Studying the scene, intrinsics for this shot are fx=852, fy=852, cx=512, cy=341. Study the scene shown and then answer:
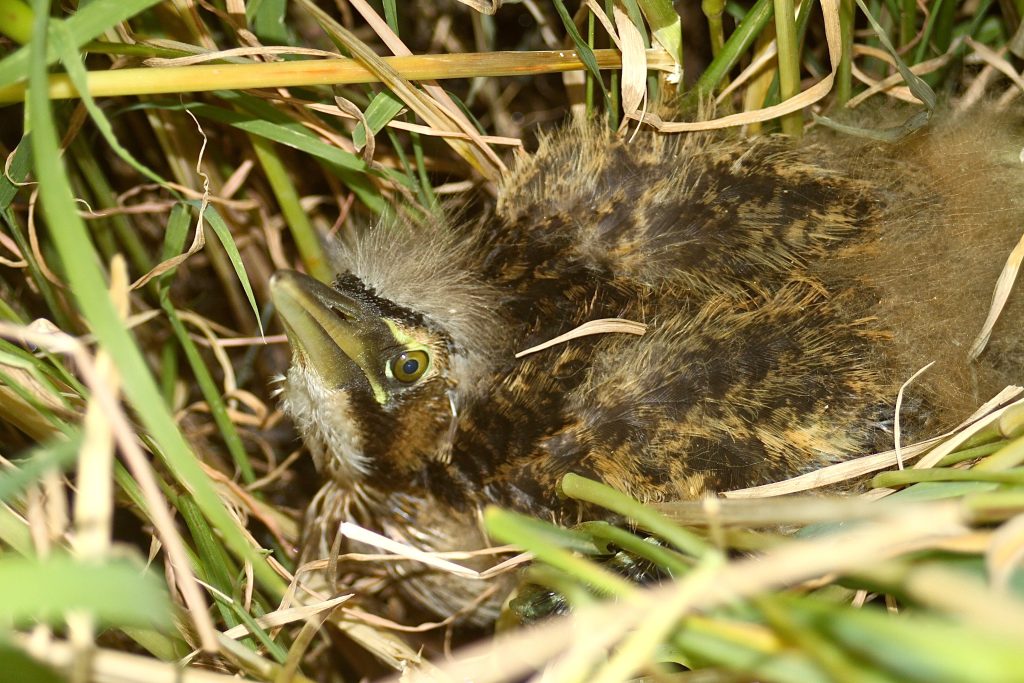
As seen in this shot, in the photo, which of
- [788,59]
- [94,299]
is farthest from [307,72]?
[788,59]

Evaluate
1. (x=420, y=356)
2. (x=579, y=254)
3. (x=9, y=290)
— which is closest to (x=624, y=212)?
(x=579, y=254)

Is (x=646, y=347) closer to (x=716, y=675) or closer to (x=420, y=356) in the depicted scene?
(x=420, y=356)

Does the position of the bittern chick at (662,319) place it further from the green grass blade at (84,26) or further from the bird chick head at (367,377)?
the green grass blade at (84,26)

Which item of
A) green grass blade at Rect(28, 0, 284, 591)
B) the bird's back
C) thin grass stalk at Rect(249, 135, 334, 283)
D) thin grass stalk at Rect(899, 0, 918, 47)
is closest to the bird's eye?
the bird's back

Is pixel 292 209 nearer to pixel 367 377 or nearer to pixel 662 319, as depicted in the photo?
pixel 367 377

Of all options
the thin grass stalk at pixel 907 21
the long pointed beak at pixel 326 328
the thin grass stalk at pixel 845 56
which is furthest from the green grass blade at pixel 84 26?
the thin grass stalk at pixel 907 21

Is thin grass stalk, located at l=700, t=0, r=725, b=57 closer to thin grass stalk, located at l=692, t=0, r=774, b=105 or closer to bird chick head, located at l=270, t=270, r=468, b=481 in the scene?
thin grass stalk, located at l=692, t=0, r=774, b=105
